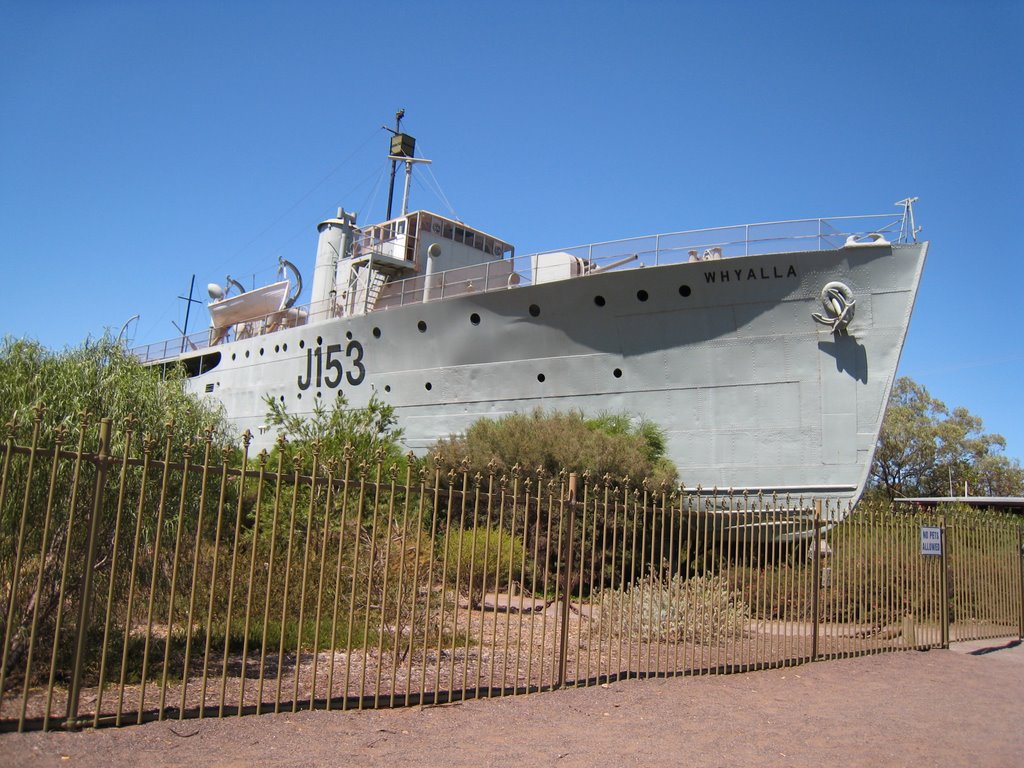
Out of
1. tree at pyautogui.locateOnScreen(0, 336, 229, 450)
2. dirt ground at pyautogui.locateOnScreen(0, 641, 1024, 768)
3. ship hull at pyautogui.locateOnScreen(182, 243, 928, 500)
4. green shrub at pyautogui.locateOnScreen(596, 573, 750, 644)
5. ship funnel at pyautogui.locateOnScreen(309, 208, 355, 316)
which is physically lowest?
dirt ground at pyautogui.locateOnScreen(0, 641, 1024, 768)

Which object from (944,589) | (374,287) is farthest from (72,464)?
(374,287)

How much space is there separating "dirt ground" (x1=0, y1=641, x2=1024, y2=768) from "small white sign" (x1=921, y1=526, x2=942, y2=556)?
7.22ft

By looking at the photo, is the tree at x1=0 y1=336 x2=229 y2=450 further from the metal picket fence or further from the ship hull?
the ship hull

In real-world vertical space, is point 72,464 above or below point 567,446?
below

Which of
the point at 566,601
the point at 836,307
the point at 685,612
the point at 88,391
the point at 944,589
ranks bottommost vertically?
the point at 685,612

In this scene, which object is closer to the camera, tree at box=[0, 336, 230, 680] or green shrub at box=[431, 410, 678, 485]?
tree at box=[0, 336, 230, 680]

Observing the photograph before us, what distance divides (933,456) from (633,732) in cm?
4564

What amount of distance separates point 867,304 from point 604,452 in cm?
528

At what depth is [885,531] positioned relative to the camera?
9.50 metres

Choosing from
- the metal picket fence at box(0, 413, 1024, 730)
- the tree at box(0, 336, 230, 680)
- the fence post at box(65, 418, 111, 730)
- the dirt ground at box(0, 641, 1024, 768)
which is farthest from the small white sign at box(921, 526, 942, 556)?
the fence post at box(65, 418, 111, 730)

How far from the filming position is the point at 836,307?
1386 cm

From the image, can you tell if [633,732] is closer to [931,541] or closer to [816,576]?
[816,576]

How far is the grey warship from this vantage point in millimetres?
13836

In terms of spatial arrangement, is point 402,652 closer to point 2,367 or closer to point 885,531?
point 2,367
